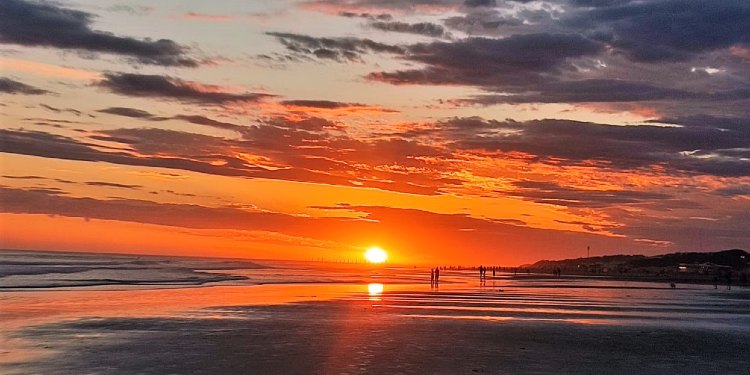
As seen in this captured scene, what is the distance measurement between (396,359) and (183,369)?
246 inches

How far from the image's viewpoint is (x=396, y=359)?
21.7 m

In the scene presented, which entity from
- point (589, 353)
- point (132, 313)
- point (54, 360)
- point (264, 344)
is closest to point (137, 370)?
point (54, 360)

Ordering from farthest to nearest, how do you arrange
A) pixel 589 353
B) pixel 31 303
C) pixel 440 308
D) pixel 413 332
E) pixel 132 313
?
pixel 440 308
pixel 31 303
pixel 132 313
pixel 413 332
pixel 589 353

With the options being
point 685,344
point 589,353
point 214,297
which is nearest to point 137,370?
point 589,353

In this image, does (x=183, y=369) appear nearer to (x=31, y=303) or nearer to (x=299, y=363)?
(x=299, y=363)

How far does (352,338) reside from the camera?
1064 inches

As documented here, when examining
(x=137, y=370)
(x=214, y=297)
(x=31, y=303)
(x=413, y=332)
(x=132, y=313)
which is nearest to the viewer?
(x=137, y=370)

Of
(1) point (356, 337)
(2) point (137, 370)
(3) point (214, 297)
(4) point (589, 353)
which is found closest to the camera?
(2) point (137, 370)

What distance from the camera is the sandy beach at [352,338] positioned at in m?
20.8

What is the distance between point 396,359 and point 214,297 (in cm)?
3163

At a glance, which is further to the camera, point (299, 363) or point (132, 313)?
point (132, 313)

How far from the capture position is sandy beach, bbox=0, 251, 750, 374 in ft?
68.4

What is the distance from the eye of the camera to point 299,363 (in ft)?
68.9

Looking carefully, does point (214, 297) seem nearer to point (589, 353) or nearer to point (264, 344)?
point (264, 344)
